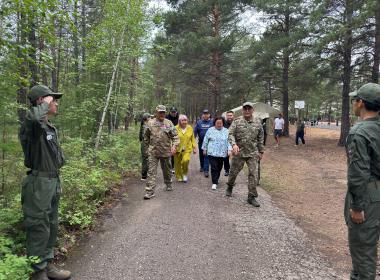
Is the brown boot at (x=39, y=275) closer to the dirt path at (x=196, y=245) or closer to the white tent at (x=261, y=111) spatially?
the dirt path at (x=196, y=245)

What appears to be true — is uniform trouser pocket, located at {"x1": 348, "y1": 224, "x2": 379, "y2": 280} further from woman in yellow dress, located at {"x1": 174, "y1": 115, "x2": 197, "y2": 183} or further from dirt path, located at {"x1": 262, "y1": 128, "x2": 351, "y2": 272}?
woman in yellow dress, located at {"x1": 174, "y1": 115, "x2": 197, "y2": 183}

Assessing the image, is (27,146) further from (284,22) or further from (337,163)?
(284,22)

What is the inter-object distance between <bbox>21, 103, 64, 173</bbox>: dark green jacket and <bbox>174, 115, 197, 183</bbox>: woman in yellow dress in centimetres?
507

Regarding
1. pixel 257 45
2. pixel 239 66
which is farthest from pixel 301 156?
pixel 239 66

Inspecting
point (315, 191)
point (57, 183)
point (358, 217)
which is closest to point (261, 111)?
point (315, 191)

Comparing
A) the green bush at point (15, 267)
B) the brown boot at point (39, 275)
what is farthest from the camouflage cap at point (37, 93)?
the brown boot at point (39, 275)

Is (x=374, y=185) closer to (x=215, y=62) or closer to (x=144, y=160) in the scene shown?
(x=144, y=160)

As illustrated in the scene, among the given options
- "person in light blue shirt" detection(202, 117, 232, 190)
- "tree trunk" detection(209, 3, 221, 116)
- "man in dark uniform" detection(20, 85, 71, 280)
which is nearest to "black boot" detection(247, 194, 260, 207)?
"person in light blue shirt" detection(202, 117, 232, 190)

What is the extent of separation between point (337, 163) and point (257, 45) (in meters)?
10.5

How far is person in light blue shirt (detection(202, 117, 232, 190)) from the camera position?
26.0ft

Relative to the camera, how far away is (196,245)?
4688mm

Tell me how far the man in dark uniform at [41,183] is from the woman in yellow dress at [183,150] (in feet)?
16.7

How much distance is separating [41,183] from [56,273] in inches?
43.0

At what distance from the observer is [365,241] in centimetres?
312
